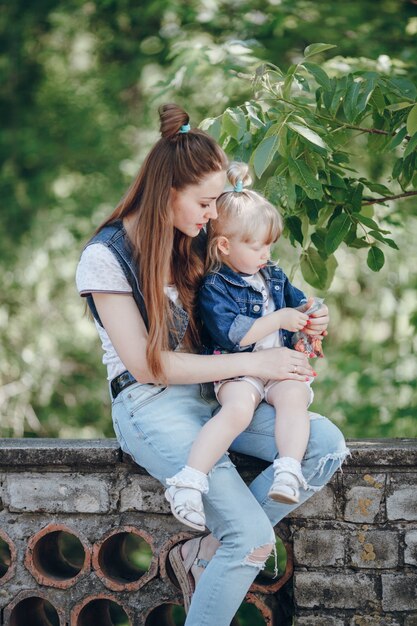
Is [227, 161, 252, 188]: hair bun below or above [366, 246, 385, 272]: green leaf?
above

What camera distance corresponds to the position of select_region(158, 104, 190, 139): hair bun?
8.41ft

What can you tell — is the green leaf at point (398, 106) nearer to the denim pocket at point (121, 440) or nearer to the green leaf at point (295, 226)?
the green leaf at point (295, 226)

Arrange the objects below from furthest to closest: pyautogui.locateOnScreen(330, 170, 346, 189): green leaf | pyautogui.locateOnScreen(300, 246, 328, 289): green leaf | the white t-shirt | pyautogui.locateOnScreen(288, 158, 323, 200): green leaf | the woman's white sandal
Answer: pyautogui.locateOnScreen(300, 246, 328, 289): green leaf
pyautogui.locateOnScreen(330, 170, 346, 189): green leaf
the white t-shirt
pyautogui.locateOnScreen(288, 158, 323, 200): green leaf
the woman's white sandal

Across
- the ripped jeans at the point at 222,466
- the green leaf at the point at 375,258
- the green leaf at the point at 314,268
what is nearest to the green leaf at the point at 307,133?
the green leaf at the point at 375,258

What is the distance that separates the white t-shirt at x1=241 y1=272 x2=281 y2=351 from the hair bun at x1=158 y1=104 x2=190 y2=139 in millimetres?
497

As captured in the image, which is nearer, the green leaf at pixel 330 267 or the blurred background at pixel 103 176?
the green leaf at pixel 330 267

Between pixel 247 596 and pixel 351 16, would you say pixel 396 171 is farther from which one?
pixel 351 16

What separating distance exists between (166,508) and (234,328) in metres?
0.62

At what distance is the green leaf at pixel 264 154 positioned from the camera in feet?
7.88

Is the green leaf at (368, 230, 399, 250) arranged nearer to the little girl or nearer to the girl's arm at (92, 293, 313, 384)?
the little girl

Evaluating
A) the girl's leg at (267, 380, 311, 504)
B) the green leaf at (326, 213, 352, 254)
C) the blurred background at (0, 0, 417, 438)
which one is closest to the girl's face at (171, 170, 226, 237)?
the green leaf at (326, 213, 352, 254)

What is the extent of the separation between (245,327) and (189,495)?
1.79 feet

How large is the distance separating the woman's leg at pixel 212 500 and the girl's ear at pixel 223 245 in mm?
460

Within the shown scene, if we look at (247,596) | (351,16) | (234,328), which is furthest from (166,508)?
(351,16)
